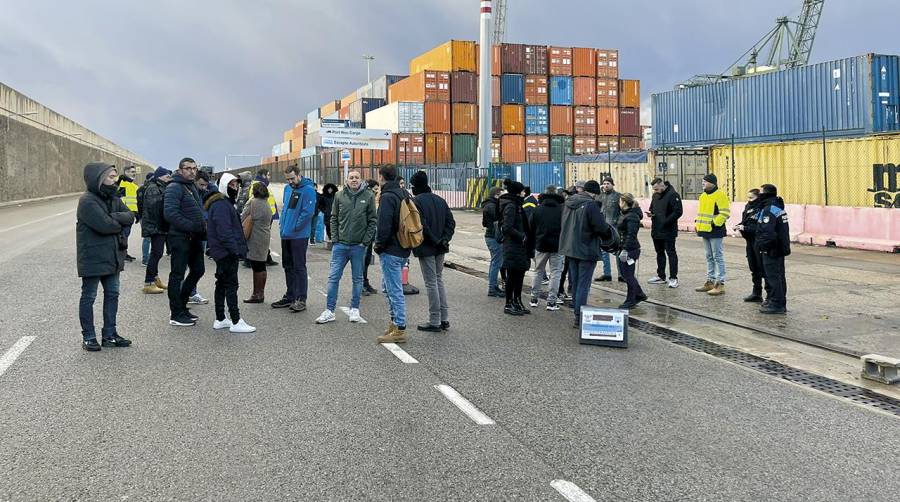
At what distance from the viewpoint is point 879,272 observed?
42.3 ft

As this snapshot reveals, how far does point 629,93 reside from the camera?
46656mm

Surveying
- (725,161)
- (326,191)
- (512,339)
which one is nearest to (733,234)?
(725,161)

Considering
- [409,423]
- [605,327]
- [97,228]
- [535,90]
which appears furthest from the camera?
[535,90]

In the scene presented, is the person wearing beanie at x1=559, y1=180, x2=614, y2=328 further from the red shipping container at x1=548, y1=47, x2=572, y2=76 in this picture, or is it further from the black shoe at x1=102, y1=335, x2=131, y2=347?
the red shipping container at x1=548, y1=47, x2=572, y2=76

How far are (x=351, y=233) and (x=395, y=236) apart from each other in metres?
0.86

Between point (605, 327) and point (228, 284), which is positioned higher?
point (228, 284)

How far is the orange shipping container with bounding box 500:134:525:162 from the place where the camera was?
4281 centimetres

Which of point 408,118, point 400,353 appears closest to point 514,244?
point 400,353

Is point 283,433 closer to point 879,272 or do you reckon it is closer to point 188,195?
point 188,195

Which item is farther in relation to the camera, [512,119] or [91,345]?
[512,119]

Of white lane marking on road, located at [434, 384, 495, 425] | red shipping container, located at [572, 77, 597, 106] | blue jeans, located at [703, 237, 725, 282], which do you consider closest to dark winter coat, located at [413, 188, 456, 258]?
white lane marking on road, located at [434, 384, 495, 425]

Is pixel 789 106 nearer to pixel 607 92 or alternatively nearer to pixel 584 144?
pixel 584 144

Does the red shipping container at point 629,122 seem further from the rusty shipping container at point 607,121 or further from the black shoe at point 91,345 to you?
the black shoe at point 91,345

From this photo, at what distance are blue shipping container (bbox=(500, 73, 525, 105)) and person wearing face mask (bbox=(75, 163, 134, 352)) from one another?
37133 mm
